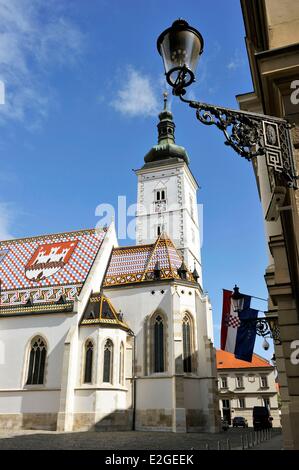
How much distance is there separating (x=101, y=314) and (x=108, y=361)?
2.96 meters

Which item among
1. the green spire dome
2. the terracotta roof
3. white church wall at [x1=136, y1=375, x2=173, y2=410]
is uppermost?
the green spire dome

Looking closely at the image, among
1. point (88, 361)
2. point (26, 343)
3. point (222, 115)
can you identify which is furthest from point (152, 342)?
point (222, 115)

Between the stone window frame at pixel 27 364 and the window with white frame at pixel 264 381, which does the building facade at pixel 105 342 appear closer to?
the stone window frame at pixel 27 364

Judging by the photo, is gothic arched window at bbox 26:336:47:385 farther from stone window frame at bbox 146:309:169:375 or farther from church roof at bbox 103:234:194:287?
stone window frame at bbox 146:309:169:375

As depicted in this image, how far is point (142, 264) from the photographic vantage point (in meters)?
29.1

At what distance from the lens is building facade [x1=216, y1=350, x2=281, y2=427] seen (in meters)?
45.7

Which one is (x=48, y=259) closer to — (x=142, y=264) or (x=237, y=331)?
(x=142, y=264)

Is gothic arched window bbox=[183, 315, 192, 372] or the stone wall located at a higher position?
gothic arched window bbox=[183, 315, 192, 372]

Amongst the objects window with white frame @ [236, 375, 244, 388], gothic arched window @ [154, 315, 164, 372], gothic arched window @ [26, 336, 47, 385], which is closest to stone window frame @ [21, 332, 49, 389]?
gothic arched window @ [26, 336, 47, 385]

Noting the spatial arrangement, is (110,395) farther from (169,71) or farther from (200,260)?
(200,260)

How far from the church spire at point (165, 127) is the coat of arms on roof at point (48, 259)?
2603 centimetres

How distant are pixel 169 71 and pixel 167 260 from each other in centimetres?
2479

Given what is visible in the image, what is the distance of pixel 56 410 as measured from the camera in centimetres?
2327

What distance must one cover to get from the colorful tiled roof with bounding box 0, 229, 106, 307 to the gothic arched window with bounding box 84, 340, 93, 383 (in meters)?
3.46
